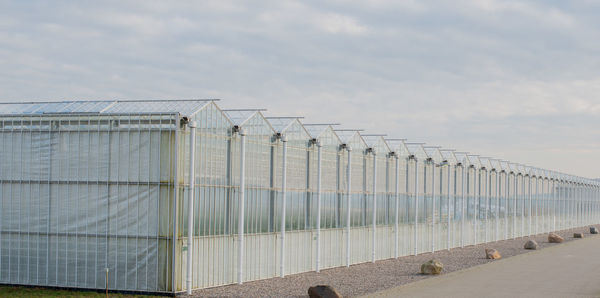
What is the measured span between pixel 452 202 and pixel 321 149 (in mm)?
19464

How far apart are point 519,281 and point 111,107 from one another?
16437 millimetres

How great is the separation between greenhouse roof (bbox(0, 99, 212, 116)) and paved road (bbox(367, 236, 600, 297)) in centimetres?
852

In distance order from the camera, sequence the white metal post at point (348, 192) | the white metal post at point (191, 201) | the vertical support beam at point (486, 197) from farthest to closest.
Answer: the vertical support beam at point (486, 197)
the white metal post at point (348, 192)
the white metal post at point (191, 201)

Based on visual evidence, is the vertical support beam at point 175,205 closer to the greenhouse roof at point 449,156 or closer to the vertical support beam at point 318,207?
the vertical support beam at point 318,207

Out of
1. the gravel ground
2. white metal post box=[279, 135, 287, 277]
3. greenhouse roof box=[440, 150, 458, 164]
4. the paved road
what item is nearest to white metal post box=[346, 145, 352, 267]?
the gravel ground

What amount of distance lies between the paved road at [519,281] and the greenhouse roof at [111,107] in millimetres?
8517

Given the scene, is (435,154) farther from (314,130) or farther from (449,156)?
(314,130)

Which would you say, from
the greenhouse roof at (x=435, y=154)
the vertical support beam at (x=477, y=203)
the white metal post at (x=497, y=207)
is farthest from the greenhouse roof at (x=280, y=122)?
the white metal post at (x=497, y=207)

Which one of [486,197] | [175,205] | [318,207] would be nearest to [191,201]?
[175,205]

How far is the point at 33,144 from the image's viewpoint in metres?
24.4

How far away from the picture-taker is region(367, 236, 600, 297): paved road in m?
24.8

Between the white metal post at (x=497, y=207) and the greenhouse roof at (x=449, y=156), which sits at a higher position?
the greenhouse roof at (x=449, y=156)

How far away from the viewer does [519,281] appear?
28.7 metres

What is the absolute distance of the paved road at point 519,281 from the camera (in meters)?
24.8
